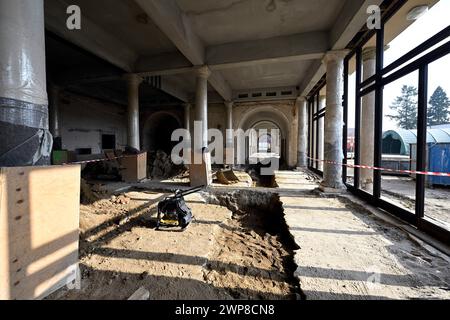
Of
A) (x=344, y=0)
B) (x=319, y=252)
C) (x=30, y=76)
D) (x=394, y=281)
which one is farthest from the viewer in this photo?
(x=344, y=0)

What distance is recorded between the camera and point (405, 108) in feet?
92.9

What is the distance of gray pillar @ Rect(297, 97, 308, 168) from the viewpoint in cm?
1080

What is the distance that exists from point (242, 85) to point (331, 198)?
764 cm

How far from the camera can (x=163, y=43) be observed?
250 inches

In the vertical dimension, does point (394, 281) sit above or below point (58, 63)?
below

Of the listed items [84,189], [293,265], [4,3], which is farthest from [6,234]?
[84,189]

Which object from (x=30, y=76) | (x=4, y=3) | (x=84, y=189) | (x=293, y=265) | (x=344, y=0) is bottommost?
(x=293, y=265)

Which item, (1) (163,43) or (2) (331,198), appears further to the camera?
(1) (163,43)

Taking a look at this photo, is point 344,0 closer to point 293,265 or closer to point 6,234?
point 293,265

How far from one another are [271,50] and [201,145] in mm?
3472

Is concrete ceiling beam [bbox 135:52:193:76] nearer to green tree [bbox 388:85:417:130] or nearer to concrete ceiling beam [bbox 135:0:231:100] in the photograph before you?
concrete ceiling beam [bbox 135:0:231:100]

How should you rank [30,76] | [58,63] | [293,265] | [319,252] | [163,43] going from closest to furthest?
[30,76] → [293,265] → [319,252] → [163,43] → [58,63]

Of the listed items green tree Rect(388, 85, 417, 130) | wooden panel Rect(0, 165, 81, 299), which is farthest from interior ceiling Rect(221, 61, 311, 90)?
green tree Rect(388, 85, 417, 130)

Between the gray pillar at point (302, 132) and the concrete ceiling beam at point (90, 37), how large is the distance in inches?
318
